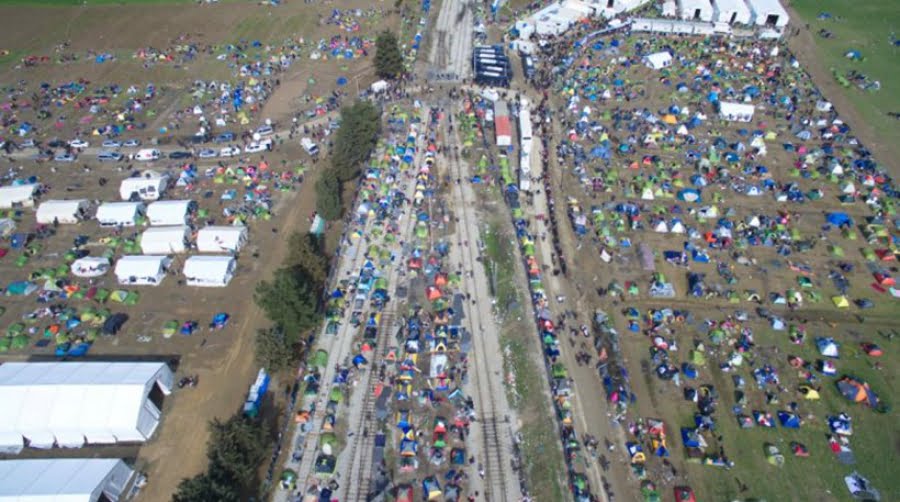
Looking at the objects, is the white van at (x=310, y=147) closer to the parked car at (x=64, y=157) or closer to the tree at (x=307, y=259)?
the tree at (x=307, y=259)

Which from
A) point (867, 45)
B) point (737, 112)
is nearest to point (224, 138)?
point (737, 112)

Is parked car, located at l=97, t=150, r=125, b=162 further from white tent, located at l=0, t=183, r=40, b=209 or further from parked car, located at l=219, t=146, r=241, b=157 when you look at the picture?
parked car, located at l=219, t=146, r=241, b=157

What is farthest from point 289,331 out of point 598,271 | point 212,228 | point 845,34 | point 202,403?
point 845,34

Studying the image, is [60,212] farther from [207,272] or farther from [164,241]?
[207,272]

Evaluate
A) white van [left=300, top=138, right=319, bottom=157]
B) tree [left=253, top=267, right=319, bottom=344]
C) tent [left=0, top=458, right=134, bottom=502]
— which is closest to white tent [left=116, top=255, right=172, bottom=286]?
tree [left=253, top=267, right=319, bottom=344]

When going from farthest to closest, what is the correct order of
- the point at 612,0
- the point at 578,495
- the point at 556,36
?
the point at 612,0 → the point at 556,36 → the point at 578,495

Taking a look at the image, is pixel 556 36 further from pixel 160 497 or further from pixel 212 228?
pixel 160 497
